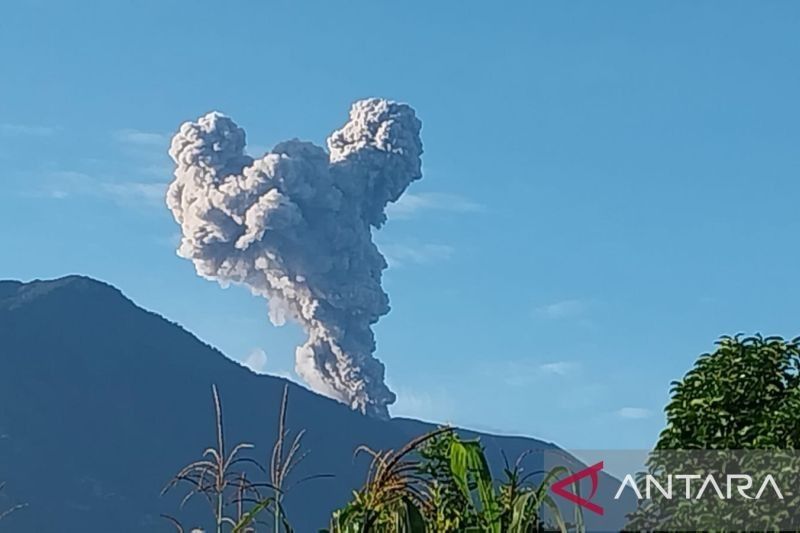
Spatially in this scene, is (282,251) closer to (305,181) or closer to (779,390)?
(305,181)

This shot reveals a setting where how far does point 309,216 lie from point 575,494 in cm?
14516

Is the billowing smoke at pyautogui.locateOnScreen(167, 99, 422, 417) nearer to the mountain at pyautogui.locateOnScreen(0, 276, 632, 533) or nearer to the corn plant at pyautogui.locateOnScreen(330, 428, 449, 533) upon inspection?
the mountain at pyautogui.locateOnScreen(0, 276, 632, 533)

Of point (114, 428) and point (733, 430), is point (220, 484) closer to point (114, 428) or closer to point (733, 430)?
point (733, 430)

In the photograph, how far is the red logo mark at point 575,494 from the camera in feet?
10.1

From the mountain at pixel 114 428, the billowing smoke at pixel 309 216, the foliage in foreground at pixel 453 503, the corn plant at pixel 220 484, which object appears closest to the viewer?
the foliage in foreground at pixel 453 503

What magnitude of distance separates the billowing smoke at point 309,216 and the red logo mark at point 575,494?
126 metres

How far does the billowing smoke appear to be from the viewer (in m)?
132

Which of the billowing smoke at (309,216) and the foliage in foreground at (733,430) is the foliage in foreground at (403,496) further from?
the billowing smoke at (309,216)

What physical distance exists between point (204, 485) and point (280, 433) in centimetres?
23

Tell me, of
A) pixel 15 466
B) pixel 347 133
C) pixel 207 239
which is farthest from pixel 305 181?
pixel 15 466

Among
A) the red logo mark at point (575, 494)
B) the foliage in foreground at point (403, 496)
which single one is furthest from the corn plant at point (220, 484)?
the red logo mark at point (575, 494)

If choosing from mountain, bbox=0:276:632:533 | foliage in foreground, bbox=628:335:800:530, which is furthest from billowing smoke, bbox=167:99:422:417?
foliage in foreground, bbox=628:335:800:530

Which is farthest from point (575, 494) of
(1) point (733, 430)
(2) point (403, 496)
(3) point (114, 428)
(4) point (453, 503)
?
(3) point (114, 428)

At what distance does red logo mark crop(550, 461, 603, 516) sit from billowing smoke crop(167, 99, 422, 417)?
125898mm
